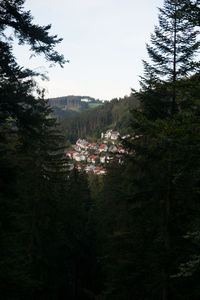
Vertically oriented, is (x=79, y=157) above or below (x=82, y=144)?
below

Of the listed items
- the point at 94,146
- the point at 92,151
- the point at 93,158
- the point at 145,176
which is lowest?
the point at 93,158

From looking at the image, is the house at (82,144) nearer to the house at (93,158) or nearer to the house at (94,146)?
the house at (94,146)

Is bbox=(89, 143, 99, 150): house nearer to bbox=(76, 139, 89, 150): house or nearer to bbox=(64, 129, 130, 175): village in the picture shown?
bbox=(64, 129, 130, 175): village

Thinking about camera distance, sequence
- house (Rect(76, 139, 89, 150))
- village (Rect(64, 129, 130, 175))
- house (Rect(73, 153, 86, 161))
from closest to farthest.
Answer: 1. village (Rect(64, 129, 130, 175))
2. house (Rect(73, 153, 86, 161))
3. house (Rect(76, 139, 89, 150))

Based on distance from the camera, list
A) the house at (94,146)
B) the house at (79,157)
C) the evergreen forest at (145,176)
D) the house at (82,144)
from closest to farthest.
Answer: the evergreen forest at (145,176), the house at (79,157), the house at (94,146), the house at (82,144)

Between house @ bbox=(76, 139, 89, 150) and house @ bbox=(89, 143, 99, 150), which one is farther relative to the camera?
house @ bbox=(76, 139, 89, 150)

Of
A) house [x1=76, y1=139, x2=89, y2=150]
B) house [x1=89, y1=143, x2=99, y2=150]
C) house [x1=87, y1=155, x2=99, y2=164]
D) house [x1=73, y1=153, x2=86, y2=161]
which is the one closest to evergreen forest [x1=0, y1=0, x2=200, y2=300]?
house [x1=87, y1=155, x2=99, y2=164]

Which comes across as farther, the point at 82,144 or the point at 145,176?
the point at 82,144

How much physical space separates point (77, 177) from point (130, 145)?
82.3 feet

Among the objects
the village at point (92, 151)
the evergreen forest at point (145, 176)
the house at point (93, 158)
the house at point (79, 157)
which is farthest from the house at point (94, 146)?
the evergreen forest at point (145, 176)

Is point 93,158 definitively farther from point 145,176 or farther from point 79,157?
point 145,176

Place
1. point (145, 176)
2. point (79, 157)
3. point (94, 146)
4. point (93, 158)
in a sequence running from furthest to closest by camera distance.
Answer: point (94, 146) → point (79, 157) → point (93, 158) → point (145, 176)

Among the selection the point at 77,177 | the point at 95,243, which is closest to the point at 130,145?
the point at 95,243

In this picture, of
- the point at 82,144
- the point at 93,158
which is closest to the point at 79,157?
the point at 93,158
